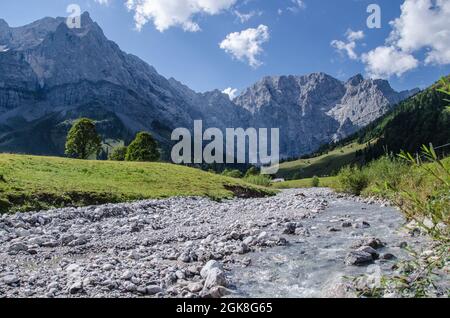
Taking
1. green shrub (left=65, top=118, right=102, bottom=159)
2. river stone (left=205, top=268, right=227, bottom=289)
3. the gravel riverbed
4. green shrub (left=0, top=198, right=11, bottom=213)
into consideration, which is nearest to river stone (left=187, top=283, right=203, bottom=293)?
the gravel riverbed

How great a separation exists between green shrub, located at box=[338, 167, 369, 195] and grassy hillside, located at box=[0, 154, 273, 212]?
13051 mm

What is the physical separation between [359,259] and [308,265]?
1425mm

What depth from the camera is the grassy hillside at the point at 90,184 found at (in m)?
25.1

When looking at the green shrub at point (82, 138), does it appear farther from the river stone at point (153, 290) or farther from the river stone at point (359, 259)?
the river stone at point (359, 259)

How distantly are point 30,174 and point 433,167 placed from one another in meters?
33.5

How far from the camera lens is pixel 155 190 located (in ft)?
128

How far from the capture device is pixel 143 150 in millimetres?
83875

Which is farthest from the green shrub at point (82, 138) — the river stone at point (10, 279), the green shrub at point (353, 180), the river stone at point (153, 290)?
the river stone at point (153, 290)

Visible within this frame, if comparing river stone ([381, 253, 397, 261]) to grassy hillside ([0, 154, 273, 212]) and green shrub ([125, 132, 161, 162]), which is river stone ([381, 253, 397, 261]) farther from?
green shrub ([125, 132, 161, 162])

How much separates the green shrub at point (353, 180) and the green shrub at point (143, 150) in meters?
50.4

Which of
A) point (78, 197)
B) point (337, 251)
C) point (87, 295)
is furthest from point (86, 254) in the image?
point (78, 197)

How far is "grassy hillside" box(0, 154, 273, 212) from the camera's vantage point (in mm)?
25094

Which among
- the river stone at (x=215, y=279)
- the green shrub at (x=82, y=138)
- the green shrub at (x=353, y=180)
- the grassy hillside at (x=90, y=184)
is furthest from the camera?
the green shrub at (x=82, y=138)
